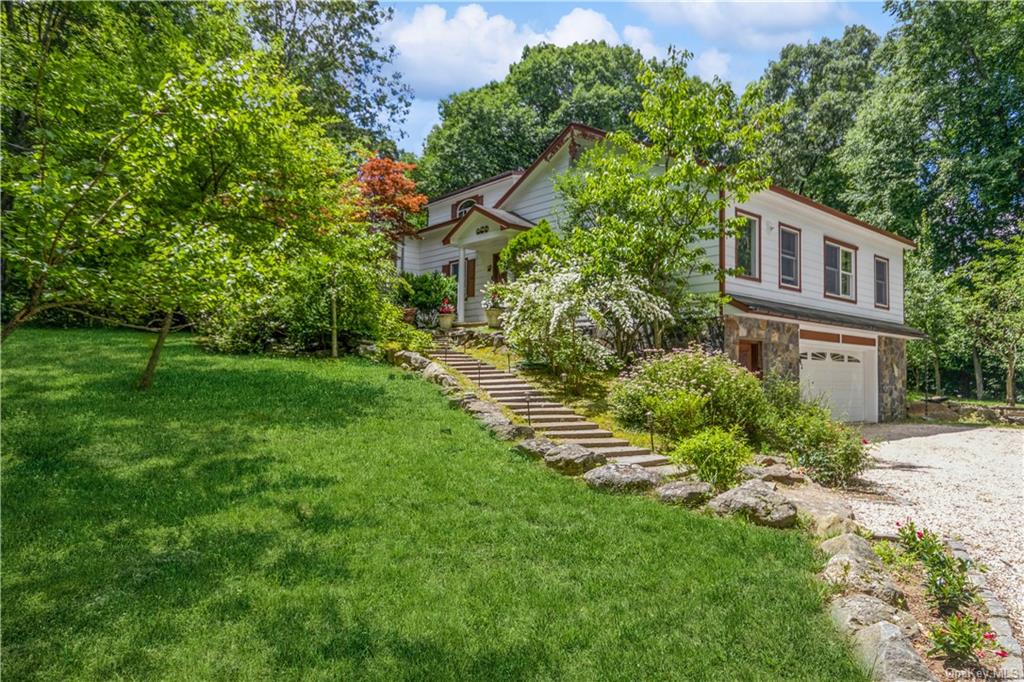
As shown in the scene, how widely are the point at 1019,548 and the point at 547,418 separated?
233 inches

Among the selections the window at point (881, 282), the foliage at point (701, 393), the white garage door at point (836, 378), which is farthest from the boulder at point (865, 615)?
the window at point (881, 282)

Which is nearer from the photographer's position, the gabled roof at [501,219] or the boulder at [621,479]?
the boulder at [621,479]

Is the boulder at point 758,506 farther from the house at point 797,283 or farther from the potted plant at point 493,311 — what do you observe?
the potted plant at point 493,311

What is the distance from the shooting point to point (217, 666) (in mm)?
3076

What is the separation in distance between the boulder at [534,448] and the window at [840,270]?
12633 mm

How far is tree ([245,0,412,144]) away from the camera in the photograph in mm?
21641

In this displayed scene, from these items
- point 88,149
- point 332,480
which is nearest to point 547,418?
point 332,480

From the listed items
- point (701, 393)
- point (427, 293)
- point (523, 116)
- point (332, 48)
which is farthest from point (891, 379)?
point (332, 48)

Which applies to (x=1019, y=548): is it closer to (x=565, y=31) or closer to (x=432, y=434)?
(x=432, y=434)

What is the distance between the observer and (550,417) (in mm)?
9539

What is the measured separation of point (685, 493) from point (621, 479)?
2.28 ft

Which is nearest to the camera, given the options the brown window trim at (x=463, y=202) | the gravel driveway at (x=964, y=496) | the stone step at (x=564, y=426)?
the gravel driveway at (x=964, y=496)

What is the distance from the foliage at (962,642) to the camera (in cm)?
339

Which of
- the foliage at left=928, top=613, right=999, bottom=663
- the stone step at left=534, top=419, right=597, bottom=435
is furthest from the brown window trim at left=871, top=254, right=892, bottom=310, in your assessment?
the foliage at left=928, top=613, right=999, bottom=663
